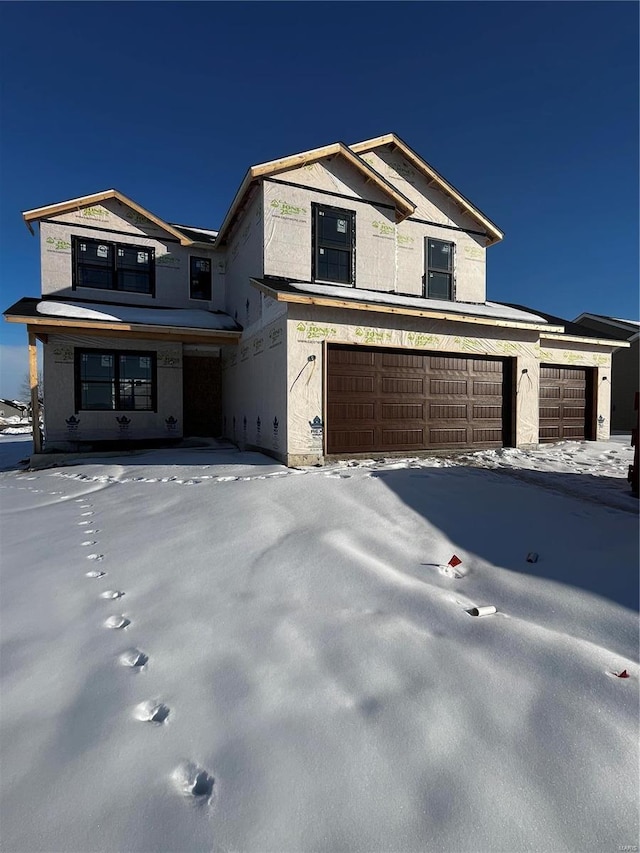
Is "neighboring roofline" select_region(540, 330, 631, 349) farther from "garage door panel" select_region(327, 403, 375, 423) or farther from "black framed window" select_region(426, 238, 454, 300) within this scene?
"garage door panel" select_region(327, 403, 375, 423)

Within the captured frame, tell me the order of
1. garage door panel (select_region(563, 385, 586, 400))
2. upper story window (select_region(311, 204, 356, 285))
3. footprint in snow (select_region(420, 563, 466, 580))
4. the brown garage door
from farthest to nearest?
garage door panel (select_region(563, 385, 586, 400)) → the brown garage door → upper story window (select_region(311, 204, 356, 285)) → footprint in snow (select_region(420, 563, 466, 580))

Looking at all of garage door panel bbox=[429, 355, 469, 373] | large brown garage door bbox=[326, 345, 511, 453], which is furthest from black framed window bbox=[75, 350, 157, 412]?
garage door panel bbox=[429, 355, 469, 373]

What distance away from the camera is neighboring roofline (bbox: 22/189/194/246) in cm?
1123

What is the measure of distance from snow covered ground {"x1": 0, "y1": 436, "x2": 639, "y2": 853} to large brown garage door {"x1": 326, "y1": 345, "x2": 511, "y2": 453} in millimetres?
3864

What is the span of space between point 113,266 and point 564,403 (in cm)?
1404

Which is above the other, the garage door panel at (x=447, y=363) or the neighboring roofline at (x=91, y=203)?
the neighboring roofline at (x=91, y=203)

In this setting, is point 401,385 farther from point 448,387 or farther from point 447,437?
point 447,437

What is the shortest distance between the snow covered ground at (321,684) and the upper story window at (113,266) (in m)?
9.61

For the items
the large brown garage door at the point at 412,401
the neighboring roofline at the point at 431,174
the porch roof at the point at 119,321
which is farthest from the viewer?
the neighboring roofline at the point at 431,174

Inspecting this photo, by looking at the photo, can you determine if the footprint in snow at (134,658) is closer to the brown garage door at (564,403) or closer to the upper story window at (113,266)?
the brown garage door at (564,403)

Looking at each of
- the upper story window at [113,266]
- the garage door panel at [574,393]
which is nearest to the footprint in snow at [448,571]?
the garage door panel at [574,393]

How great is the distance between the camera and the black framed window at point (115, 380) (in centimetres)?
1198

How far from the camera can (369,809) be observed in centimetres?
166

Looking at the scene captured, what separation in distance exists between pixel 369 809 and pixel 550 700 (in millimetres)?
1170
